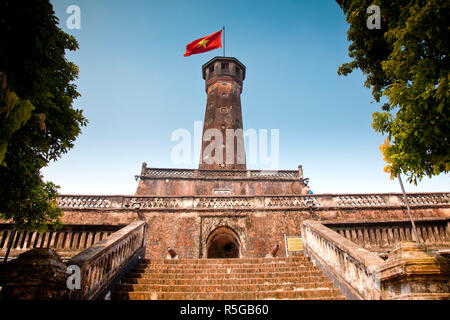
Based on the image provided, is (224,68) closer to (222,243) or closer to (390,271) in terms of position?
(222,243)

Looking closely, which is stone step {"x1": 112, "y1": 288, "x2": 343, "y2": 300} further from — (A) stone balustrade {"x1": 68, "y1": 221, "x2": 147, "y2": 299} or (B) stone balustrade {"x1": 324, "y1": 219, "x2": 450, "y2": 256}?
(B) stone balustrade {"x1": 324, "y1": 219, "x2": 450, "y2": 256}

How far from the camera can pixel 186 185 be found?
17.1 meters

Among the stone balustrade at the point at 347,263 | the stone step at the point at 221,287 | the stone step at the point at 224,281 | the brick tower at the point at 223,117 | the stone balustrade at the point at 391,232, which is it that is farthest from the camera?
the brick tower at the point at 223,117

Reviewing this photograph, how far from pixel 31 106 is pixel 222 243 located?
12002 millimetres

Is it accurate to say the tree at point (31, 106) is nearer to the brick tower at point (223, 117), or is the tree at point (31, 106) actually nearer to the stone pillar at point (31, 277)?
the stone pillar at point (31, 277)

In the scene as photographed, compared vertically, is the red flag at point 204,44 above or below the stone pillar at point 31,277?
above

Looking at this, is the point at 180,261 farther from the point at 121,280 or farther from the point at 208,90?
the point at 208,90

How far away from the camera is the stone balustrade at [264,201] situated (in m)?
11.7

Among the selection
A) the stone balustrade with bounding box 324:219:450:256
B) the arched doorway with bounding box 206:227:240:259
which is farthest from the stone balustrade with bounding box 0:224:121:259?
the stone balustrade with bounding box 324:219:450:256

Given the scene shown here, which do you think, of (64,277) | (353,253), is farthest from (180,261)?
(353,253)

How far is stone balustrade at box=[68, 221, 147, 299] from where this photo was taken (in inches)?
179

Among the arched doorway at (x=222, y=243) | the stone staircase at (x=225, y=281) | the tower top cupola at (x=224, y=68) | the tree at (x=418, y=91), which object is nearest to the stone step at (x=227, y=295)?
the stone staircase at (x=225, y=281)

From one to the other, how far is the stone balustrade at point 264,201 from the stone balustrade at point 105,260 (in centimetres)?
375

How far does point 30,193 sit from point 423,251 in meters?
7.26
